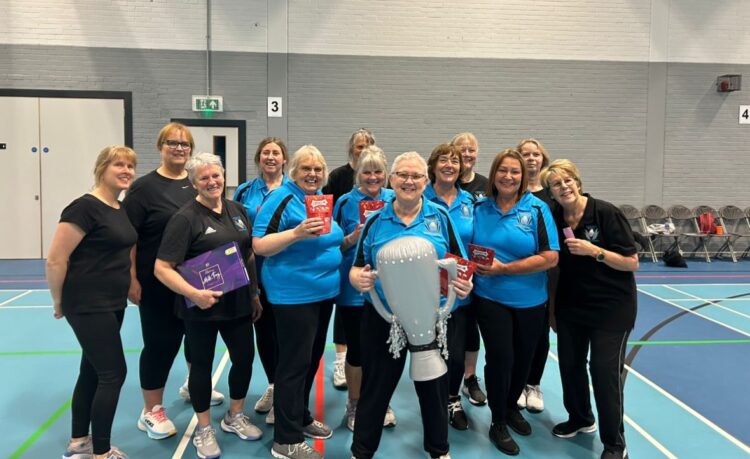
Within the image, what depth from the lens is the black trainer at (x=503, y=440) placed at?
10.8ft

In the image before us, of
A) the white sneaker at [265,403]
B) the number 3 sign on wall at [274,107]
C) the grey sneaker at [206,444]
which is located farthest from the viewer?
the number 3 sign on wall at [274,107]

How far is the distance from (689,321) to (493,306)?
4343 mm

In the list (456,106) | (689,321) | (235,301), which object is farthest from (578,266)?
(456,106)

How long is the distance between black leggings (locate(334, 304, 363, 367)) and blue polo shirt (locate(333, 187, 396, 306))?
2.4 inches

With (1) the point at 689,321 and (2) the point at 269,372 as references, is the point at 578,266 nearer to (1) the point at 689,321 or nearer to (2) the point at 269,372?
(2) the point at 269,372

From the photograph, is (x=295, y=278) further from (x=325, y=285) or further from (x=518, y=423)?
(x=518, y=423)

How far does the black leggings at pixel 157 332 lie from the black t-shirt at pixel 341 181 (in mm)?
1657

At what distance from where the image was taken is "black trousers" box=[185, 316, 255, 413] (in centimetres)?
304

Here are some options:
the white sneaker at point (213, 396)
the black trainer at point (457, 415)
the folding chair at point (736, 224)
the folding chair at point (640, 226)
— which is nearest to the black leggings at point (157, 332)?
the white sneaker at point (213, 396)

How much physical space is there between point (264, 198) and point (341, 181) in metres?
0.97

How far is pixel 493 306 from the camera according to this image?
3.21 meters

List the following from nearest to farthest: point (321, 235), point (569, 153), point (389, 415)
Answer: point (321, 235), point (389, 415), point (569, 153)

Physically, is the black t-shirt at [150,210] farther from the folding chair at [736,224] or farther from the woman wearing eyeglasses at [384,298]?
the folding chair at [736,224]

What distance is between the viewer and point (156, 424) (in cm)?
346
